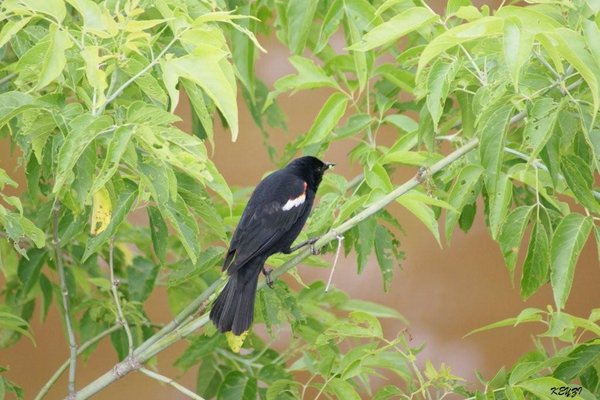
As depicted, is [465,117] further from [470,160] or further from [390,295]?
[390,295]

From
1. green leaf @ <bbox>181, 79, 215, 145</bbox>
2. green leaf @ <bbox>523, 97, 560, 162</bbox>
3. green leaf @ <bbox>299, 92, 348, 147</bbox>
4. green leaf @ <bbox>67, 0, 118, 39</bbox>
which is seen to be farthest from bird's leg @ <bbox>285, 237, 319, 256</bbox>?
green leaf @ <bbox>67, 0, 118, 39</bbox>

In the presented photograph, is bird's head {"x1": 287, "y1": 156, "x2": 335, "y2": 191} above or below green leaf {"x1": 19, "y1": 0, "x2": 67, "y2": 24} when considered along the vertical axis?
below

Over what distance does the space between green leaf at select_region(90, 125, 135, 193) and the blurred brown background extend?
3127mm

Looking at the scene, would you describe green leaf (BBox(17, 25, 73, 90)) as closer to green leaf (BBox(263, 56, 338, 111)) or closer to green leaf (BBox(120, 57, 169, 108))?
green leaf (BBox(120, 57, 169, 108))

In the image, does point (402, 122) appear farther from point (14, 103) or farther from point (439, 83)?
point (14, 103)

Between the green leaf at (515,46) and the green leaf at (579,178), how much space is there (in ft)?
1.72

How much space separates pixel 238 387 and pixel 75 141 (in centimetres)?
130

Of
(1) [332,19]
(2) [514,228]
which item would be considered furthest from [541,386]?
(1) [332,19]

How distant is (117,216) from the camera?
243 cm

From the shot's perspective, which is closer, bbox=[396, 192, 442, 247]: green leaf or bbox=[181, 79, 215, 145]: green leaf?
bbox=[181, 79, 215, 145]: green leaf

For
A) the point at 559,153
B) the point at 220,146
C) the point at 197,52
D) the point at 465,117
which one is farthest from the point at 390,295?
the point at 197,52

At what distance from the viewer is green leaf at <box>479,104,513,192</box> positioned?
90.4 inches

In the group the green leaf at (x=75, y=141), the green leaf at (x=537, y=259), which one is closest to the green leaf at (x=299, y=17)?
the green leaf at (x=537, y=259)

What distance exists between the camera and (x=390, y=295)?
5.28 metres
